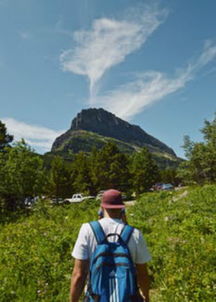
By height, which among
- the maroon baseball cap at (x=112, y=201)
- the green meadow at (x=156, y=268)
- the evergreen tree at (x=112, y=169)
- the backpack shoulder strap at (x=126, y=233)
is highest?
the evergreen tree at (x=112, y=169)

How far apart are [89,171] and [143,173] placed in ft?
33.7

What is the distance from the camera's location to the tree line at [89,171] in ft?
83.3

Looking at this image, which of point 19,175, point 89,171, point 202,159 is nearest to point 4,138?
point 19,175

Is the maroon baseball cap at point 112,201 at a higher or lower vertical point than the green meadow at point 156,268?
higher

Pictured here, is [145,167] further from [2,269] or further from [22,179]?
[2,269]

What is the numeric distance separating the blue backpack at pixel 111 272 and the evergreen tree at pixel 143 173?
151 feet

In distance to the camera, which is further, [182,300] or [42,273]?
[42,273]

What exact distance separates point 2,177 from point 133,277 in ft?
77.6

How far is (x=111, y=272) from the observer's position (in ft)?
8.79

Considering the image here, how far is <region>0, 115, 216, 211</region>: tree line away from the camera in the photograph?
25.4 meters

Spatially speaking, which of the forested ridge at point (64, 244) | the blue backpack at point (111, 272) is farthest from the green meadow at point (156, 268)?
the blue backpack at point (111, 272)

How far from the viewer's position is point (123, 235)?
285cm

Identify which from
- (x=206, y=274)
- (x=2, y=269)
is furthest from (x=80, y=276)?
(x=2, y=269)

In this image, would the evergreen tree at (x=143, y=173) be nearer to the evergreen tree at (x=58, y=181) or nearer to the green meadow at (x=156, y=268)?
the evergreen tree at (x=58, y=181)
